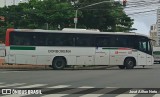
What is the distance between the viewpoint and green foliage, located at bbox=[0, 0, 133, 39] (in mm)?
58781

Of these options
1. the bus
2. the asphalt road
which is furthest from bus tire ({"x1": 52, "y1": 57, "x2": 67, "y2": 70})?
the asphalt road

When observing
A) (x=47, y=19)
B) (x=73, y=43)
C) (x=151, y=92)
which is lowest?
(x=151, y=92)

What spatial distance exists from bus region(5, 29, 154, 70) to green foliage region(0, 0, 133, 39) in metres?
23.4

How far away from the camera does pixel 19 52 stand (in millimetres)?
32750

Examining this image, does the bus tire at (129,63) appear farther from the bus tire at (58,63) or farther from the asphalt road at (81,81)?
the asphalt road at (81,81)

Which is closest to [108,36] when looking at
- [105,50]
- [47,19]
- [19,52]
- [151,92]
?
[105,50]

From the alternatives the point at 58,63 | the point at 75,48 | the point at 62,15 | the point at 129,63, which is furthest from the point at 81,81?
the point at 62,15

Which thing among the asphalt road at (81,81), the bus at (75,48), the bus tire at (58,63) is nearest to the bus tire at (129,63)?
the bus at (75,48)

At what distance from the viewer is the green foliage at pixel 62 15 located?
193 feet

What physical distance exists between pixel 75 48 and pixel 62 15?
24.5 metres

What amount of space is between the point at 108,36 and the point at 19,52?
7.28 m

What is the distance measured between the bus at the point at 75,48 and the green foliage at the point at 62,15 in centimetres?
2338

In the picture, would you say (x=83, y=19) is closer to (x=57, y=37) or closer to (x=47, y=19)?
(x=47, y=19)

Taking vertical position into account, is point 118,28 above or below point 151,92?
above
